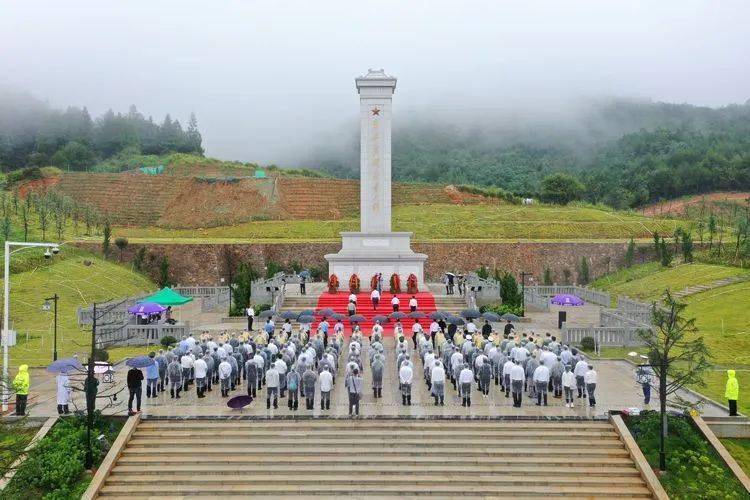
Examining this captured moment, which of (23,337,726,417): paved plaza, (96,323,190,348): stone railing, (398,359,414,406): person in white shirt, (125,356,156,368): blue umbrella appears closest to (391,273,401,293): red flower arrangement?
(96,323,190,348): stone railing

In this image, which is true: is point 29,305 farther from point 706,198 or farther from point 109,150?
point 109,150

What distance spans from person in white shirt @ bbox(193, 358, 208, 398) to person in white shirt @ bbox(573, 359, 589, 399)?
29.1ft

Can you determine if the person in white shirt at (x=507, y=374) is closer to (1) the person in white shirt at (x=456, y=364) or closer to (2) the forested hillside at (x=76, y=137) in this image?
(1) the person in white shirt at (x=456, y=364)

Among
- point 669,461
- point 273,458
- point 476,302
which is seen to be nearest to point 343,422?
point 273,458

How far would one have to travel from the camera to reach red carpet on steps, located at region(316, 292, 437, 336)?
27706mm

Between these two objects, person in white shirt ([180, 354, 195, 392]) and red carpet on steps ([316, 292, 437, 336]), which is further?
red carpet on steps ([316, 292, 437, 336])

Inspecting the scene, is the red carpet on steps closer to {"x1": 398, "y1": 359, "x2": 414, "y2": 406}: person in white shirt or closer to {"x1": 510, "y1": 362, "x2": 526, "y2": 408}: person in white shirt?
{"x1": 398, "y1": 359, "x2": 414, "y2": 406}: person in white shirt

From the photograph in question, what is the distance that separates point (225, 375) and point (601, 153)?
127349 millimetres

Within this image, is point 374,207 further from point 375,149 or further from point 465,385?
point 465,385

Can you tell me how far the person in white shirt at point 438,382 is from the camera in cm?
1519

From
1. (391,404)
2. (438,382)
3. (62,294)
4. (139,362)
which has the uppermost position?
(62,294)

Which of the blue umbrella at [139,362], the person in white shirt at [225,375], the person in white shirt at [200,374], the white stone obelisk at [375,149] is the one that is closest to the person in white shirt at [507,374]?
the person in white shirt at [225,375]

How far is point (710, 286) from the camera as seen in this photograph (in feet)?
109

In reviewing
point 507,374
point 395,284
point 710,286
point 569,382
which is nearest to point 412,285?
point 395,284
